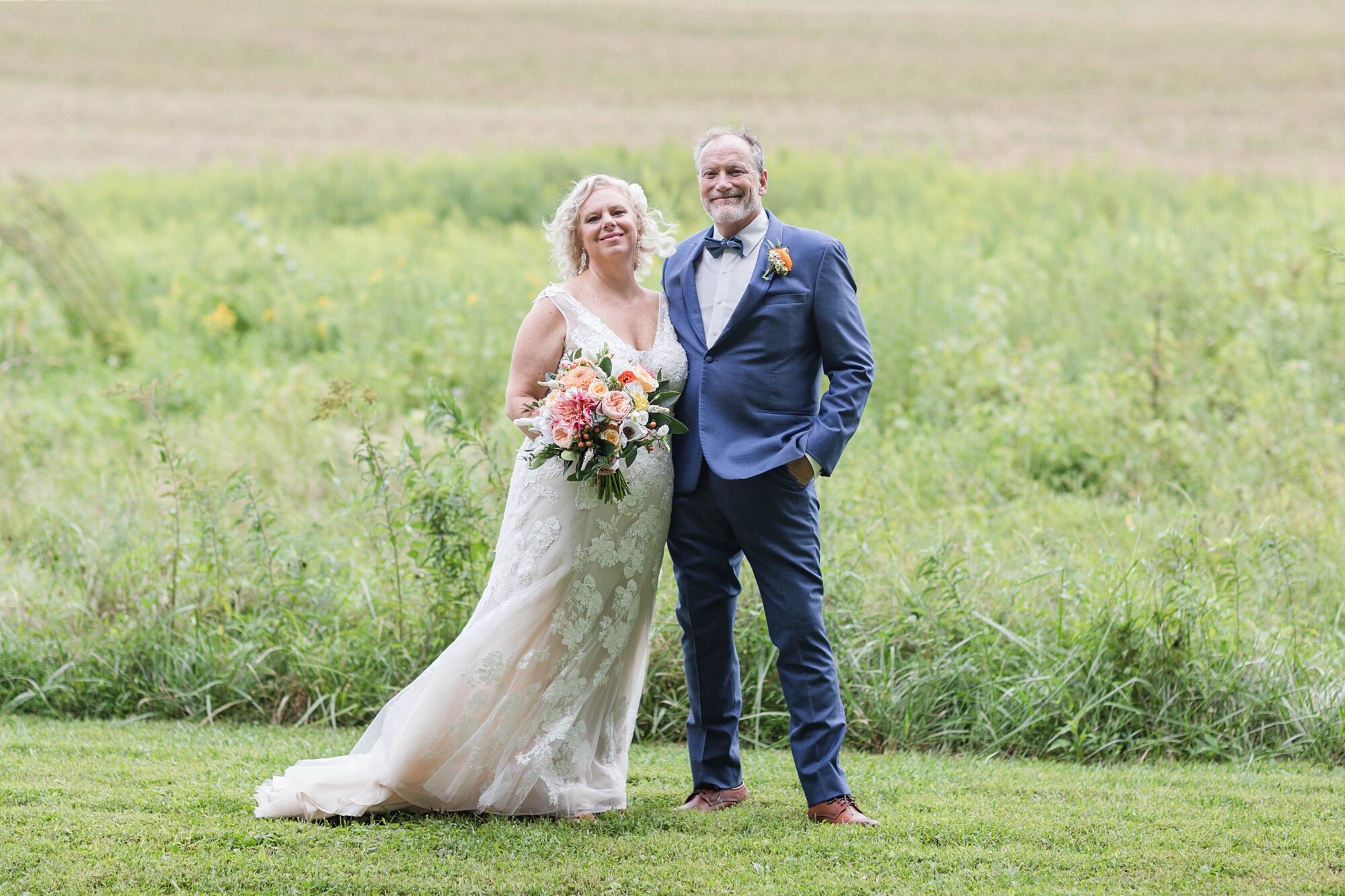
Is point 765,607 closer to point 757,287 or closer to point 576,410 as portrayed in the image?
point 576,410

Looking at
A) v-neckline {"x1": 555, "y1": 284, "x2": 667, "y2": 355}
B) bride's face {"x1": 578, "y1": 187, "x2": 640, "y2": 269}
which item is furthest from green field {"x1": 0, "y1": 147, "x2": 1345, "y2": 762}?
bride's face {"x1": 578, "y1": 187, "x2": 640, "y2": 269}

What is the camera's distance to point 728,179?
13.3 feet

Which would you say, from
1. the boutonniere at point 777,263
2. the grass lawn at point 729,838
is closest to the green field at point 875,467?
the grass lawn at point 729,838

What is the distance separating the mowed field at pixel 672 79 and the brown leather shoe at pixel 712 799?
14858mm

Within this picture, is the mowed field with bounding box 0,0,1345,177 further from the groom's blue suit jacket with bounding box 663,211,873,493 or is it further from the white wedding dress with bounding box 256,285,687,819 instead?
the white wedding dress with bounding box 256,285,687,819

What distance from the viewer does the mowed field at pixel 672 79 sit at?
22500mm

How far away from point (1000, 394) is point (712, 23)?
1111 inches

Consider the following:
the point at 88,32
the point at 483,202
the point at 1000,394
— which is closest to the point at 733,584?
the point at 1000,394

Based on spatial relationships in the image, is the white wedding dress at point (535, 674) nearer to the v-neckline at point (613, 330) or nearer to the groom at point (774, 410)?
the v-neckline at point (613, 330)

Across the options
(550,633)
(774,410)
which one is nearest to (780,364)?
(774,410)

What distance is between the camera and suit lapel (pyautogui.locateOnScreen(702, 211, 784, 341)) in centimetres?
401

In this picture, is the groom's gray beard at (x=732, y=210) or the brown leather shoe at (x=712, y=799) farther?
the brown leather shoe at (x=712, y=799)

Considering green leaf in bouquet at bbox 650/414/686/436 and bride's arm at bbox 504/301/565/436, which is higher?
bride's arm at bbox 504/301/565/436

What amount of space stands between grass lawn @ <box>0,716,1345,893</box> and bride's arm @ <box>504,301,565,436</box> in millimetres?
1394
